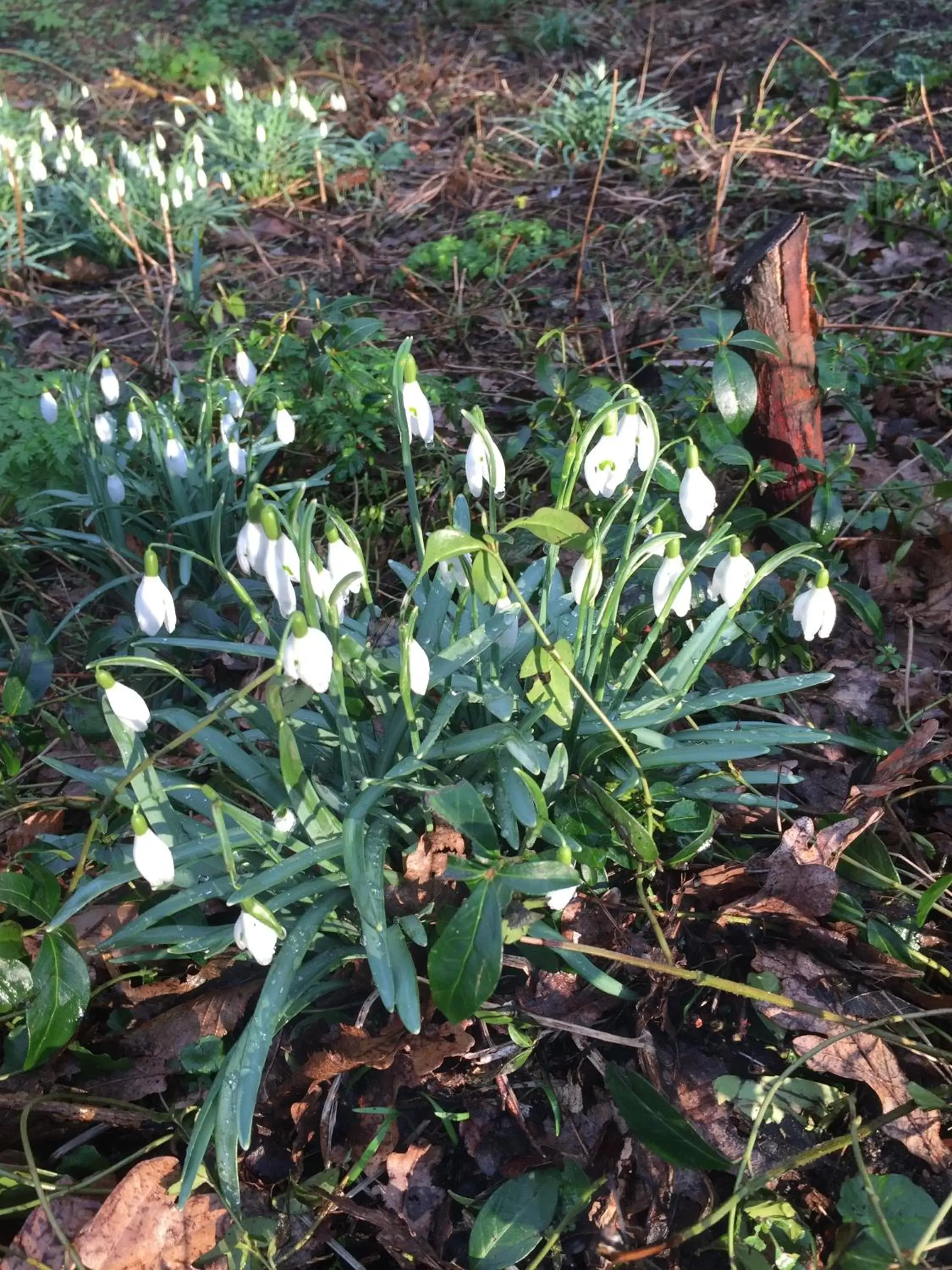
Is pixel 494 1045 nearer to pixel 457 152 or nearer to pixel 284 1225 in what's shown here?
pixel 284 1225

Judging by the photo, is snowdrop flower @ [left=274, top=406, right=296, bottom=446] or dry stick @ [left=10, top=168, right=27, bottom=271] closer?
snowdrop flower @ [left=274, top=406, right=296, bottom=446]

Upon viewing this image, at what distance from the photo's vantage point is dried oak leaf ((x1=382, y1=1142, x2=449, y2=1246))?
1.59 meters

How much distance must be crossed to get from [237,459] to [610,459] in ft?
3.75

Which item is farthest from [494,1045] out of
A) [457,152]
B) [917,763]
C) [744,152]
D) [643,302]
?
[457,152]

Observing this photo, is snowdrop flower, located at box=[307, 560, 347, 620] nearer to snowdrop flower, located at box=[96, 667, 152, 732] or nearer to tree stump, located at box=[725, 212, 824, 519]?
snowdrop flower, located at box=[96, 667, 152, 732]

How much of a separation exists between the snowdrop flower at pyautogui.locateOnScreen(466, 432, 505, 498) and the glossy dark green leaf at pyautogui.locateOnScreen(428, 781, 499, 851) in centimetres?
56

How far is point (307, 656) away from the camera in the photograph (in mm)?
1365

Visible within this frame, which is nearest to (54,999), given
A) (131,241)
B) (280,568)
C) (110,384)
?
(280,568)

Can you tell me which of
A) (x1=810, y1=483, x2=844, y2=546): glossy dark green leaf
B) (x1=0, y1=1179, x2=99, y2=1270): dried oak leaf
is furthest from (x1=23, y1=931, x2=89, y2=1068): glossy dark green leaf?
(x1=810, y1=483, x2=844, y2=546): glossy dark green leaf

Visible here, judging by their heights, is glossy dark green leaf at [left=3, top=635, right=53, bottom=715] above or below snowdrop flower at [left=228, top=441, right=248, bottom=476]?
below

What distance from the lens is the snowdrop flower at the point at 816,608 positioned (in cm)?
170

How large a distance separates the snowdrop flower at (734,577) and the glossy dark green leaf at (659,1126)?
0.80m

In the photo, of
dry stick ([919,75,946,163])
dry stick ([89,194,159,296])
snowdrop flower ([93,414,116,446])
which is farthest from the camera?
dry stick ([919,75,946,163])

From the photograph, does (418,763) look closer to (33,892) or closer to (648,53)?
(33,892)
